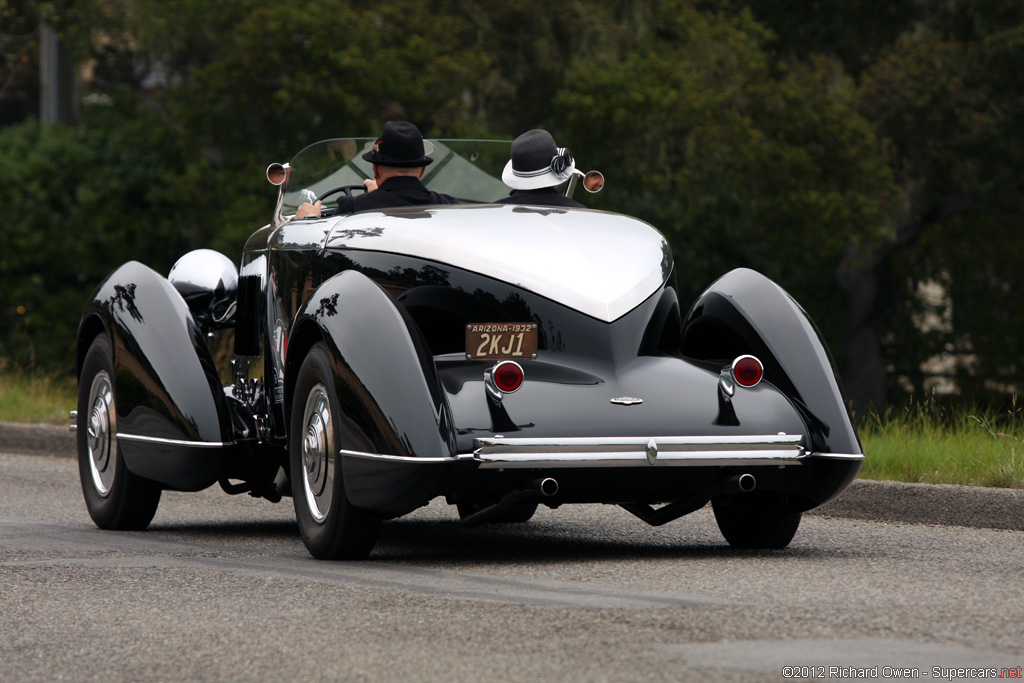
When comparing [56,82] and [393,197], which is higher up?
[393,197]

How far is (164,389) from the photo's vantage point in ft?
22.5

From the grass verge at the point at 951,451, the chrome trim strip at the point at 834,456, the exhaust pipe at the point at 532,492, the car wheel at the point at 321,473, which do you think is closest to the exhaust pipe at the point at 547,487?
the exhaust pipe at the point at 532,492

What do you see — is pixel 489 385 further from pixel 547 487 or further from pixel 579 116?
pixel 579 116

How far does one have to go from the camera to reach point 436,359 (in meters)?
5.96

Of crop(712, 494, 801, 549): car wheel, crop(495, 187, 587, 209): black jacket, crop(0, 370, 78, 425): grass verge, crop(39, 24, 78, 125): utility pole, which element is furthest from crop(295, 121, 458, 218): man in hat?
crop(39, 24, 78, 125): utility pole

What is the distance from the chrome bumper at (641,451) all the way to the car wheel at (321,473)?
624 mm

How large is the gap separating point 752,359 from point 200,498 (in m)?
4.29

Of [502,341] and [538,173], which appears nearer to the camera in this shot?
[502,341]

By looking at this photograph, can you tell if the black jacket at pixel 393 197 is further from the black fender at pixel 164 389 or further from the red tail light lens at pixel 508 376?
the red tail light lens at pixel 508 376

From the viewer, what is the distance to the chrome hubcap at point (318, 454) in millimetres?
5918

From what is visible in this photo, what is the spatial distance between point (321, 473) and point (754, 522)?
1.75 meters

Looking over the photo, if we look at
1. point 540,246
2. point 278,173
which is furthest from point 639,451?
point 278,173

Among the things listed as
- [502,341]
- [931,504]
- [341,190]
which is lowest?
[931,504]

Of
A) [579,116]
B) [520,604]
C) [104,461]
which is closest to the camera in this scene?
[520,604]
